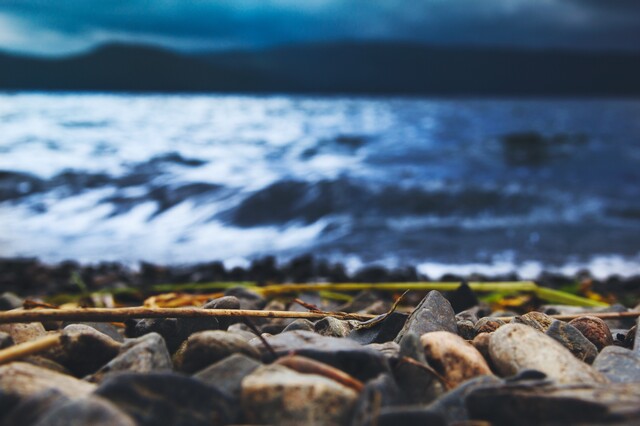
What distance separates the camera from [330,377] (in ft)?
3.93

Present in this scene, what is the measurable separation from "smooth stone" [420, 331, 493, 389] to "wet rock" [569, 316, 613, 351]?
0.52m

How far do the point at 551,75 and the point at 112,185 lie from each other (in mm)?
149702

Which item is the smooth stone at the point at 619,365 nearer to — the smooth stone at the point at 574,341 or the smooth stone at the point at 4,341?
the smooth stone at the point at 574,341

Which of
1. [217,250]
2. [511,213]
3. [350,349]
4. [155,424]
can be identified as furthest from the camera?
[511,213]

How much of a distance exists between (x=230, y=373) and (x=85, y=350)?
47 centimetres

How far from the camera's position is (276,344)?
4.49 ft

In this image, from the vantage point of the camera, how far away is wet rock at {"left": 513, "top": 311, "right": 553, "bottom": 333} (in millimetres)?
1699

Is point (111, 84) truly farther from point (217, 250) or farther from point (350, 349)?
point (350, 349)

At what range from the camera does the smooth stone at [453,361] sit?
1350 mm

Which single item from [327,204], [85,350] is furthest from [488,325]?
[327,204]

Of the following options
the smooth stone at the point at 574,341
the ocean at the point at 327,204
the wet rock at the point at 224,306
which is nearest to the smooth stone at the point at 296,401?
the wet rock at the point at 224,306

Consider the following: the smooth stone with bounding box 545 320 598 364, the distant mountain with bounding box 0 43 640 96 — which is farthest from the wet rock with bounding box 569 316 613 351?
the distant mountain with bounding box 0 43 640 96

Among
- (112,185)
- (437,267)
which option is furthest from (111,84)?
(437,267)

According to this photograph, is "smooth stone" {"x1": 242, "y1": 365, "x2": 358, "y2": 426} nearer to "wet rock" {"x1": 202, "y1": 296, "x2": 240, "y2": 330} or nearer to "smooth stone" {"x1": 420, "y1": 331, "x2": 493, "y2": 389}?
"smooth stone" {"x1": 420, "y1": 331, "x2": 493, "y2": 389}
